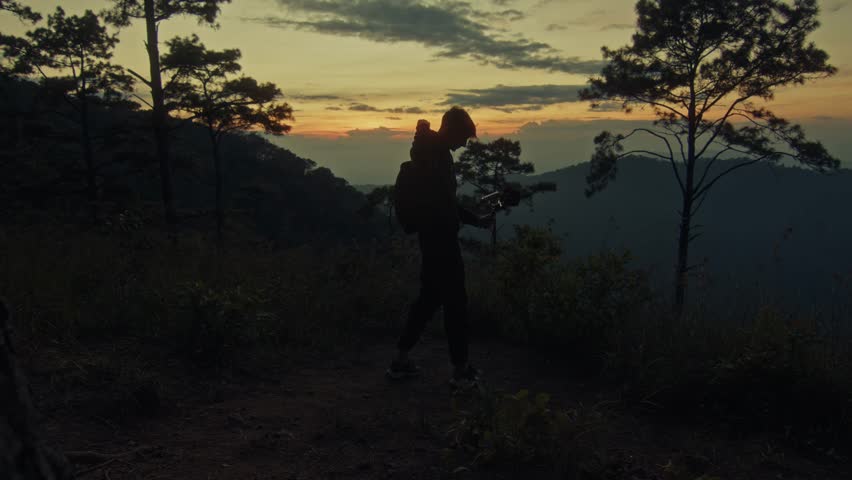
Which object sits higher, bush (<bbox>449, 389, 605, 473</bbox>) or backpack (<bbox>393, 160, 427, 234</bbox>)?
backpack (<bbox>393, 160, 427, 234</bbox>)

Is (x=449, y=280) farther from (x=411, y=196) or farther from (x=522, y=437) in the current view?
(x=522, y=437)

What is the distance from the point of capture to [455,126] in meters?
4.29

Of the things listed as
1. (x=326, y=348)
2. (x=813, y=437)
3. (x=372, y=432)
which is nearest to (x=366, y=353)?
(x=326, y=348)

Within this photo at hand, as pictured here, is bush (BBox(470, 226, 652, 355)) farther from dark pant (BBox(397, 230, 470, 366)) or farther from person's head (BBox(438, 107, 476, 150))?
person's head (BBox(438, 107, 476, 150))

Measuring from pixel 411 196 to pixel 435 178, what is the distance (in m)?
0.25

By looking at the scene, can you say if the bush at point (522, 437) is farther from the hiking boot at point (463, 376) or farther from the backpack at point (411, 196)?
the backpack at point (411, 196)

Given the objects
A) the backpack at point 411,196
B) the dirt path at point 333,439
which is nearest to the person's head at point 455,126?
the backpack at point 411,196

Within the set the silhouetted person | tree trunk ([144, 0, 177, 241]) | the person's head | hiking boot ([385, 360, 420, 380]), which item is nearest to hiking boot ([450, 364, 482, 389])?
the silhouetted person

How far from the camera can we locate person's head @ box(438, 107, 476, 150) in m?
4.29

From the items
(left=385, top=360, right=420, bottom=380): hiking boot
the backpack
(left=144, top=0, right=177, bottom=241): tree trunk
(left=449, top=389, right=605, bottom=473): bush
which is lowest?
(left=385, top=360, right=420, bottom=380): hiking boot

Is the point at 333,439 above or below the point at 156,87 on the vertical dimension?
below

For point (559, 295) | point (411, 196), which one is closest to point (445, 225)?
point (411, 196)

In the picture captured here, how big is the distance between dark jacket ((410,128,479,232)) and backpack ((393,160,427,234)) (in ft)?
0.12

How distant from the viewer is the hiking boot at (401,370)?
179 inches
